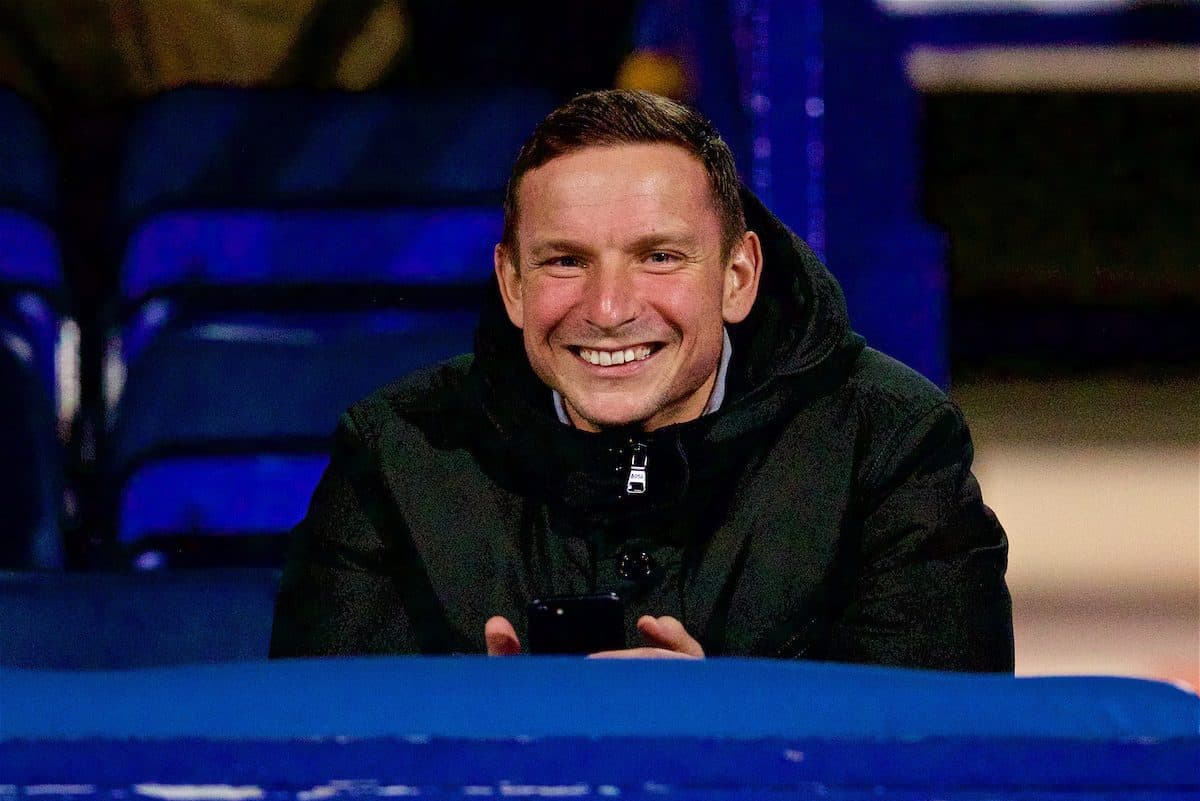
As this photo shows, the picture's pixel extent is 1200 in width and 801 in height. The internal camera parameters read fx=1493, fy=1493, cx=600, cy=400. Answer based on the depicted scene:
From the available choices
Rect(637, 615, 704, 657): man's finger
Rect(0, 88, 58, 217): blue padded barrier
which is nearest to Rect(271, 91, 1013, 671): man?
Rect(637, 615, 704, 657): man's finger

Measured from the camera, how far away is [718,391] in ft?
3.26

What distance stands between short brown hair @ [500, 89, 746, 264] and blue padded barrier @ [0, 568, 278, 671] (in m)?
0.47

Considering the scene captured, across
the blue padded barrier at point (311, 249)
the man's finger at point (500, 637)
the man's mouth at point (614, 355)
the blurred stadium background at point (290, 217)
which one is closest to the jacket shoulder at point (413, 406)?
the man's mouth at point (614, 355)

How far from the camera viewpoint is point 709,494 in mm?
963

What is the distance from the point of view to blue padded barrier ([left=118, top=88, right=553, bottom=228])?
1478mm

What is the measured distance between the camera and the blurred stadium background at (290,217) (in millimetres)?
1370

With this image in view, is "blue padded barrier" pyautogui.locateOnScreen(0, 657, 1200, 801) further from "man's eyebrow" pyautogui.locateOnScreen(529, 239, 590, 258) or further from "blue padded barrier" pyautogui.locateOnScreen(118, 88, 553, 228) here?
"blue padded barrier" pyautogui.locateOnScreen(118, 88, 553, 228)

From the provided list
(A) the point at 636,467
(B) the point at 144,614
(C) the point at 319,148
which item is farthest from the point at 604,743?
(C) the point at 319,148

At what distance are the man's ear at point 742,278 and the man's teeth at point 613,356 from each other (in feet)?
0.25

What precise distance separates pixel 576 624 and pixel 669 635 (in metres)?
0.07

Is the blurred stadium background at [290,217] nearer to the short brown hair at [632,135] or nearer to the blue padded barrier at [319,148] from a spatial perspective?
the blue padded barrier at [319,148]

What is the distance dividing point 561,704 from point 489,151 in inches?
46.5

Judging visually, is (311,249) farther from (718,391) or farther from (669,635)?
(669,635)

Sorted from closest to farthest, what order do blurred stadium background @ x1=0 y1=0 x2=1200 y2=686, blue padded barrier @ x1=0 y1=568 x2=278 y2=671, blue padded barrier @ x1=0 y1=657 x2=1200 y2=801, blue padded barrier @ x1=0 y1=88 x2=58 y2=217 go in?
blue padded barrier @ x1=0 y1=657 x2=1200 y2=801
blue padded barrier @ x1=0 y1=568 x2=278 y2=671
blurred stadium background @ x1=0 y1=0 x2=1200 y2=686
blue padded barrier @ x1=0 y1=88 x2=58 y2=217
